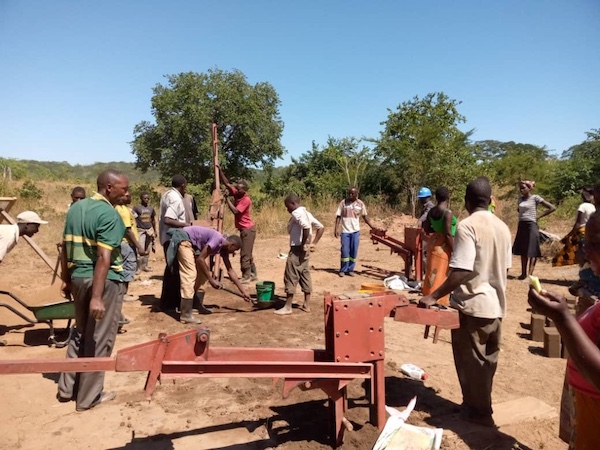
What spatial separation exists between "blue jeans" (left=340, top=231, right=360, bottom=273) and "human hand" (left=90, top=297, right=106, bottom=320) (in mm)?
6281

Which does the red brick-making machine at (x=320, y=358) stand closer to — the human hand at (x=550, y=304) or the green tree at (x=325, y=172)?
the human hand at (x=550, y=304)

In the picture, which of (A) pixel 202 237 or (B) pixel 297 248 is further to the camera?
(B) pixel 297 248

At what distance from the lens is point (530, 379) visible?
459cm

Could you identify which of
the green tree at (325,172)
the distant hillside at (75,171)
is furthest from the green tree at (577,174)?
the distant hillside at (75,171)

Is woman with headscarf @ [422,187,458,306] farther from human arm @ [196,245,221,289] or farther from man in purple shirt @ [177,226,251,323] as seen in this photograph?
human arm @ [196,245,221,289]

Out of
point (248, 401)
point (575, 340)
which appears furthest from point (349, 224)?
point (575, 340)

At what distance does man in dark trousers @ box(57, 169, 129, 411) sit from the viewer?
11.7 ft

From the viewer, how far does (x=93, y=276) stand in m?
3.63

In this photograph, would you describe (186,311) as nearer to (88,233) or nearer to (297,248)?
(297,248)

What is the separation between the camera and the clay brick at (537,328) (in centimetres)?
575

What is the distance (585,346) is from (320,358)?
1905mm

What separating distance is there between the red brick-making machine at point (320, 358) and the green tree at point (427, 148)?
53.9ft

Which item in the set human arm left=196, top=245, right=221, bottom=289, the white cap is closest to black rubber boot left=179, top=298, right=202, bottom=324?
human arm left=196, top=245, right=221, bottom=289

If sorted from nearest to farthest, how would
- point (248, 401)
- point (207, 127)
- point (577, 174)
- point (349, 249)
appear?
1. point (248, 401)
2. point (349, 249)
3. point (577, 174)
4. point (207, 127)
